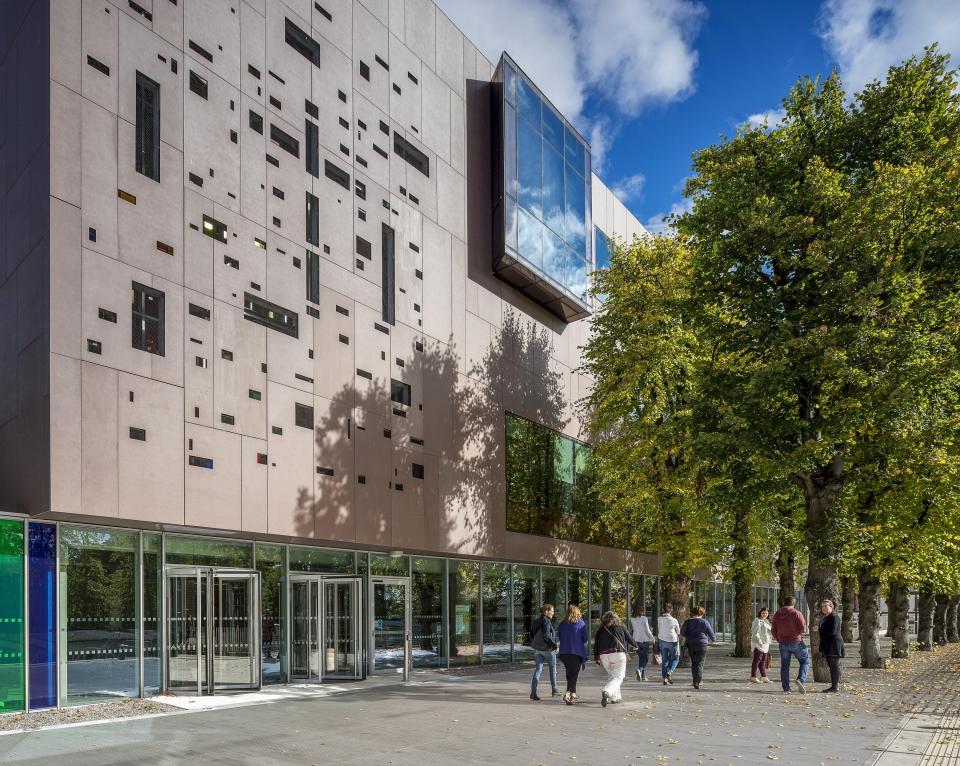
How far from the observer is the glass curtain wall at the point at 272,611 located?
64.2 feet

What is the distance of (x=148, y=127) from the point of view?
54.4 feet

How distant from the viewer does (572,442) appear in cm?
3322

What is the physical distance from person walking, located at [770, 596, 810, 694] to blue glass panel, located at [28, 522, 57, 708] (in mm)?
12993

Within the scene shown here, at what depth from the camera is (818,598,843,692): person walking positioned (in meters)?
18.7

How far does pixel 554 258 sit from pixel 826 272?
10.8m

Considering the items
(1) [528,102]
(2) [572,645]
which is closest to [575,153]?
(1) [528,102]

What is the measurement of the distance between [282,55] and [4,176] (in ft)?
20.0

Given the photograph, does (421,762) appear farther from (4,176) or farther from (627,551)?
(627,551)

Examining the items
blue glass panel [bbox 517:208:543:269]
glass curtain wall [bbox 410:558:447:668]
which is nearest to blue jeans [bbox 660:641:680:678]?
glass curtain wall [bbox 410:558:447:668]

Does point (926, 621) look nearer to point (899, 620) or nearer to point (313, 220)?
point (899, 620)

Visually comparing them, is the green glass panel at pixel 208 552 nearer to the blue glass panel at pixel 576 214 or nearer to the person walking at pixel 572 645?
the person walking at pixel 572 645

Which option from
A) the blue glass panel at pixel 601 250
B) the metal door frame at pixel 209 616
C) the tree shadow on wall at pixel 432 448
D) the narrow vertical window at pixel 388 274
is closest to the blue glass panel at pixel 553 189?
the tree shadow on wall at pixel 432 448

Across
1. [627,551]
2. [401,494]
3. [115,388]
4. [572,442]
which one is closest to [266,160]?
[115,388]

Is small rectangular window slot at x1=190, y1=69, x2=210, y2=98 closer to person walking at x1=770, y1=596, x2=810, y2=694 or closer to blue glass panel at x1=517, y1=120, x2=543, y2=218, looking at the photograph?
blue glass panel at x1=517, y1=120, x2=543, y2=218
